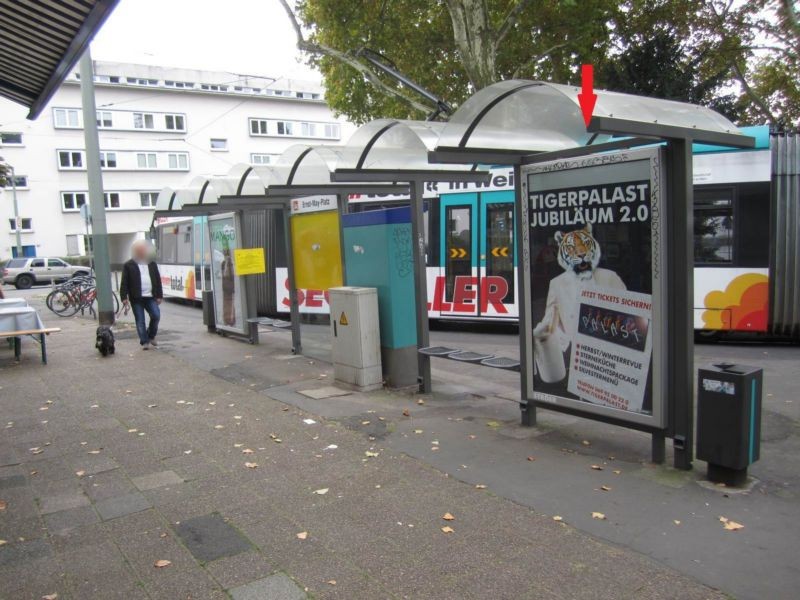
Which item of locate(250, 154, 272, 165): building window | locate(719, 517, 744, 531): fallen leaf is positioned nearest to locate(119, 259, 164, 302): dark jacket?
locate(719, 517, 744, 531): fallen leaf

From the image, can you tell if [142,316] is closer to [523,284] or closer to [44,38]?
[44,38]

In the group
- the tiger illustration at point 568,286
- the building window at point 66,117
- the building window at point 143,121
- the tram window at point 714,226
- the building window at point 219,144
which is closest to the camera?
the tiger illustration at point 568,286

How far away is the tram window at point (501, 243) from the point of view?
37.4ft

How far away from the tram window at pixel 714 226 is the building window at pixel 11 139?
41.2 m

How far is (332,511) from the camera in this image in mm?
4180

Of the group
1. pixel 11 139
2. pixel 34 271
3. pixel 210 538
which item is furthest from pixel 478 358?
pixel 11 139

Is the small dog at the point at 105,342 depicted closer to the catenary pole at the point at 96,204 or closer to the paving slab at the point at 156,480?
the catenary pole at the point at 96,204

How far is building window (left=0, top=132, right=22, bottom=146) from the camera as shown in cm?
3856

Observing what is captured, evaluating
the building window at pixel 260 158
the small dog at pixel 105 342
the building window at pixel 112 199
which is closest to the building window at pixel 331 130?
the building window at pixel 260 158

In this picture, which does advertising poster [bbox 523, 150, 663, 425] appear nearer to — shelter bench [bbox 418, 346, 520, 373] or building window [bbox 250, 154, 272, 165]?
shelter bench [bbox 418, 346, 520, 373]

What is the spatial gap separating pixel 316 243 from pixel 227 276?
9.98ft

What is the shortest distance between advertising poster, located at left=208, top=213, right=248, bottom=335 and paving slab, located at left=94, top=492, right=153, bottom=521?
6836mm

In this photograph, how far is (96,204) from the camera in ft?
43.2

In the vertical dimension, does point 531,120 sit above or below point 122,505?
above
